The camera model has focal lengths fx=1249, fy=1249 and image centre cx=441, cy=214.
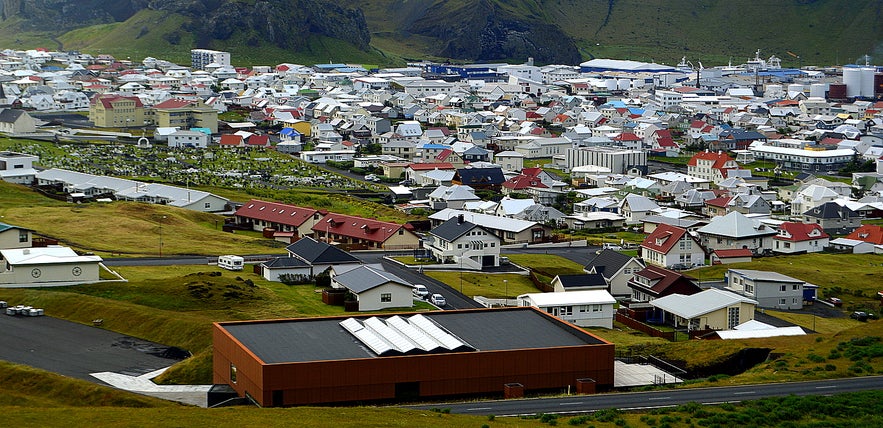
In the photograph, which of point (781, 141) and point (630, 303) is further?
point (781, 141)

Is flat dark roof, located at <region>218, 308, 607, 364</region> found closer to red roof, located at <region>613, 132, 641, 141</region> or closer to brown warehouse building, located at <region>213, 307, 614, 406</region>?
brown warehouse building, located at <region>213, 307, 614, 406</region>

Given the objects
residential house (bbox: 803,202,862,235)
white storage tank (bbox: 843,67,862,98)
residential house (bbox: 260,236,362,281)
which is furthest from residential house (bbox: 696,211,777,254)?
white storage tank (bbox: 843,67,862,98)

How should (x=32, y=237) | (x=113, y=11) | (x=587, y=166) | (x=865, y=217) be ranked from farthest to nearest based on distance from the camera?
(x=113, y=11) < (x=587, y=166) < (x=865, y=217) < (x=32, y=237)

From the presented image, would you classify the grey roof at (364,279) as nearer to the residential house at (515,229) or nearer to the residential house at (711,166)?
the residential house at (515,229)

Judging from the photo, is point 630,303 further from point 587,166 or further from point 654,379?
point 587,166

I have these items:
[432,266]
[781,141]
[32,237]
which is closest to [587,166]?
[781,141]

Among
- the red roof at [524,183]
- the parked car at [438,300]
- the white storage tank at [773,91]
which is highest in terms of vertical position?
the white storage tank at [773,91]

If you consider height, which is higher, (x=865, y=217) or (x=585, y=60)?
(x=585, y=60)

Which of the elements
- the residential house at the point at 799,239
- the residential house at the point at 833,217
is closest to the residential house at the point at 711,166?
the residential house at the point at 833,217
